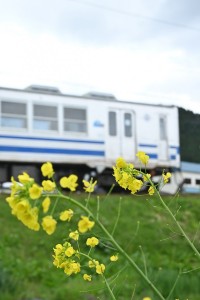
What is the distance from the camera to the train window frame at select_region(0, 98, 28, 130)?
10883 mm

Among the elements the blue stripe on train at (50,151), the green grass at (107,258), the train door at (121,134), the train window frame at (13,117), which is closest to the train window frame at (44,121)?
the train window frame at (13,117)

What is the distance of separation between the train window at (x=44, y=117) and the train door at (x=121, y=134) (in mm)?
1145

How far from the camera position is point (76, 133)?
11.5m

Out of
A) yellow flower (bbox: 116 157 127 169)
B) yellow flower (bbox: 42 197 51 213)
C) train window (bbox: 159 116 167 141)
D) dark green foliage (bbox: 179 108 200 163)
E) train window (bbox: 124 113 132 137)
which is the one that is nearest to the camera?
yellow flower (bbox: 42 197 51 213)

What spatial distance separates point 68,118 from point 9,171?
1610mm

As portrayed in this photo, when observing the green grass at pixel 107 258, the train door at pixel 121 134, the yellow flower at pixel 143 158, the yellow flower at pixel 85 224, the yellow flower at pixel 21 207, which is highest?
the train door at pixel 121 134

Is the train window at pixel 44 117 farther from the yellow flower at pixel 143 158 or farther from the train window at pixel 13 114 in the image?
the yellow flower at pixel 143 158

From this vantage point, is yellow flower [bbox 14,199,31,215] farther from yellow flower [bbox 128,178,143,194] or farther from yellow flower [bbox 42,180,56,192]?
yellow flower [bbox 128,178,143,194]

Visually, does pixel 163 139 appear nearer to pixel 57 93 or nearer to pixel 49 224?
pixel 57 93

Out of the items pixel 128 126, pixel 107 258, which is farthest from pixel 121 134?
pixel 107 258

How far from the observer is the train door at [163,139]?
12.5 metres

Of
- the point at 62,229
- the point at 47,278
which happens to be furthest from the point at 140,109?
the point at 47,278

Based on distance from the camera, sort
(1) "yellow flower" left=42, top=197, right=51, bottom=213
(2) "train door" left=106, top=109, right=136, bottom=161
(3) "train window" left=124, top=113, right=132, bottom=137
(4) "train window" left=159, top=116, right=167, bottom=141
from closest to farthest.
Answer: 1. (1) "yellow flower" left=42, top=197, right=51, bottom=213
2. (2) "train door" left=106, top=109, right=136, bottom=161
3. (3) "train window" left=124, top=113, right=132, bottom=137
4. (4) "train window" left=159, top=116, right=167, bottom=141

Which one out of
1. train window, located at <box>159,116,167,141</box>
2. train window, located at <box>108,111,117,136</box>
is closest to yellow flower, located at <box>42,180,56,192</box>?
train window, located at <box>108,111,117,136</box>
